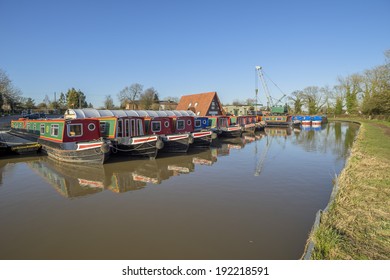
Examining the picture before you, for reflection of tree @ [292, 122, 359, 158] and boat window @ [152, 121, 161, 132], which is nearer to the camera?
boat window @ [152, 121, 161, 132]

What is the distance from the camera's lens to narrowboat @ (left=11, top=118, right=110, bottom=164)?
11.6m

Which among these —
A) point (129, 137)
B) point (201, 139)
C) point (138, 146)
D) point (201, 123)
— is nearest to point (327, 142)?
point (201, 123)

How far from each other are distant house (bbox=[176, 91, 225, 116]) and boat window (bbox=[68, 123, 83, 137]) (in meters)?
28.6

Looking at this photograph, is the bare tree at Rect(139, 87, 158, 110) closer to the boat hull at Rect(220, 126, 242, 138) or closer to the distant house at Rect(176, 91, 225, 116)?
the distant house at Rect(176, 91, 225, 116)

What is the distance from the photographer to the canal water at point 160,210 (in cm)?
476

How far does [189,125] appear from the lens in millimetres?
18922

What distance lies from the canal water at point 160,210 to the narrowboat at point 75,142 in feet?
1.94

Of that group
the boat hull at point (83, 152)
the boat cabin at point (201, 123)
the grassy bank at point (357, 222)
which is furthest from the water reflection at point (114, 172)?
the boat cabin at point (201, 123)

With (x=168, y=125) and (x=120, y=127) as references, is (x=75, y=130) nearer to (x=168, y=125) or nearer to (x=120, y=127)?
(x=120, y=127)

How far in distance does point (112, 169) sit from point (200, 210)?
20.3ft

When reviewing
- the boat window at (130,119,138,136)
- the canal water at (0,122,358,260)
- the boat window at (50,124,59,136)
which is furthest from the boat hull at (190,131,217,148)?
the boat window at (50,124,59,136)

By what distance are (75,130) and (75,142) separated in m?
0.86

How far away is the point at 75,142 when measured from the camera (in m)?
12.4

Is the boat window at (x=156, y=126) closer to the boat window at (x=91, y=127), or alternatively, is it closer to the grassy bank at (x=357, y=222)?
the boat window at (x=91, y=127)
